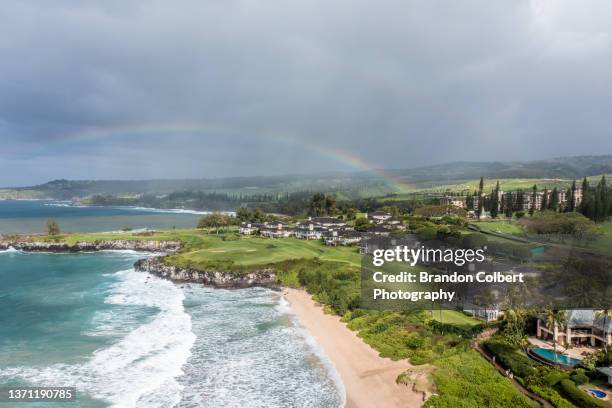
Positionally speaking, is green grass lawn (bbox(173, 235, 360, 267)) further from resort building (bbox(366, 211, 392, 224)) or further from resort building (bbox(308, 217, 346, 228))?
resort building (bbox(366, 211, 392, 224))

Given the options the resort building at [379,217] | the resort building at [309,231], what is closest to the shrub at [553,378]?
the resort building at [309,231]

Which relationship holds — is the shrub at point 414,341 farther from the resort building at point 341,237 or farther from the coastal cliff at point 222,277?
the resort building at point 341,237

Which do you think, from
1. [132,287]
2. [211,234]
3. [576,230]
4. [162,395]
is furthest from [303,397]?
[211,234]

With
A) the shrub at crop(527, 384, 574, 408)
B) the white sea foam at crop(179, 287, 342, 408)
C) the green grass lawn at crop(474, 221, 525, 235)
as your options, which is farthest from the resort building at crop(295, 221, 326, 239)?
the shrub at crop(527, 384, 574, 408)

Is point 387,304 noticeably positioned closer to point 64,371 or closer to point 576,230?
point 64,371

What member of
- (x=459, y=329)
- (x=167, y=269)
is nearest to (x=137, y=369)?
(x=459, y=329)

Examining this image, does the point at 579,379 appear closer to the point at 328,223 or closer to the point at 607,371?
the point at 607,371
